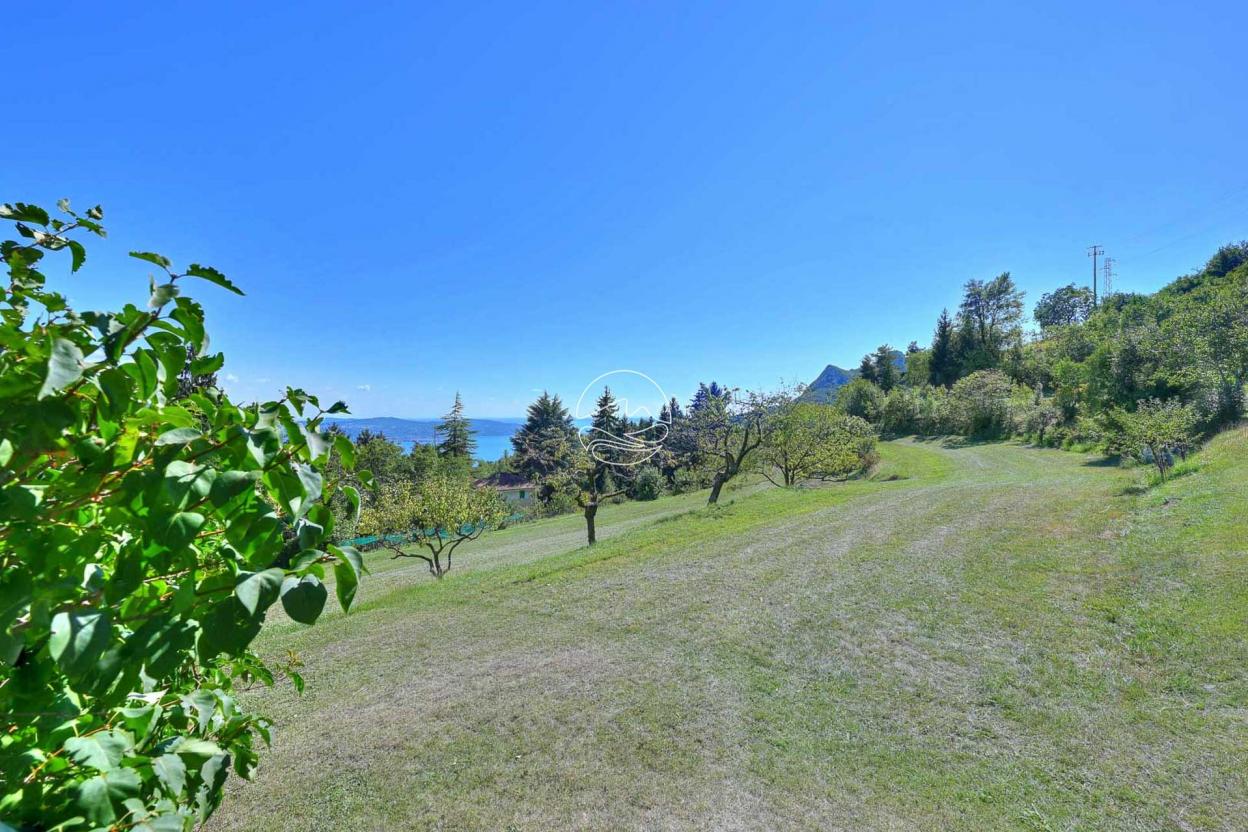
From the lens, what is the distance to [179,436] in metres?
0.69

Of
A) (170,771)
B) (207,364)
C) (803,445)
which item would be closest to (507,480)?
(803,445)

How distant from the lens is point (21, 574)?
0.66 meters

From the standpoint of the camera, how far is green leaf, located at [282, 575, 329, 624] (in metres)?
0.63

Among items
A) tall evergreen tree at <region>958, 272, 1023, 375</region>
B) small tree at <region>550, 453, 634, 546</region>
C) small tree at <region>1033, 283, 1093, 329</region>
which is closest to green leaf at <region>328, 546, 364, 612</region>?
small tree at <region>550, 453, 634, 546</region>

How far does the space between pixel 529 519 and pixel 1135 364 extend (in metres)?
32.4

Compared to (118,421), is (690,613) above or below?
below

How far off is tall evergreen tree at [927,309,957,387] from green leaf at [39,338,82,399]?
56892 mm

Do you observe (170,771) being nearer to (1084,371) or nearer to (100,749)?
(100,749)

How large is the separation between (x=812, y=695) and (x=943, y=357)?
5461 cm

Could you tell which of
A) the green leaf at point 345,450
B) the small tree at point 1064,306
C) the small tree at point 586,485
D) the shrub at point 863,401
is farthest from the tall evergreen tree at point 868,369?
the green leaf at point 345,450

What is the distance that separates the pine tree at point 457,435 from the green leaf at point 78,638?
45.8 m

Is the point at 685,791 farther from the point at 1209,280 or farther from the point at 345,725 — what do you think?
the point at 1209,280

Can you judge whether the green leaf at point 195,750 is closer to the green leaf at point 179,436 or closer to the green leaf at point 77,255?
the green leaf at point 179,436

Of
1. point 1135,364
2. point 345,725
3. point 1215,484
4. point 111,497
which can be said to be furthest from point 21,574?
point 1135,364
